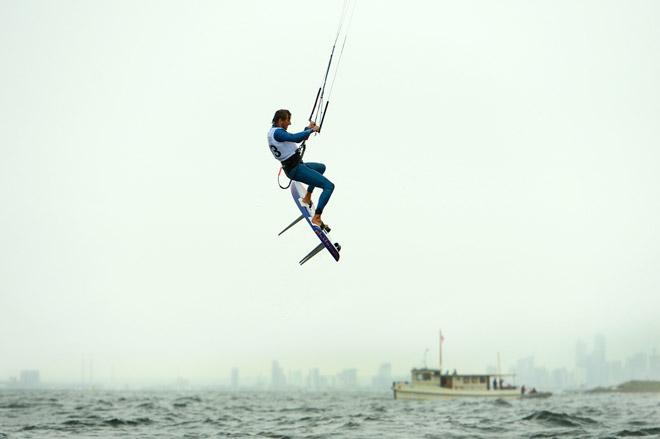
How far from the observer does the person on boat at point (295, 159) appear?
12273 mm

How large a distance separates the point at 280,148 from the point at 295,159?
1.36 ft

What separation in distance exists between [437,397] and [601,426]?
5614cm

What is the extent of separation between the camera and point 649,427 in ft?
102

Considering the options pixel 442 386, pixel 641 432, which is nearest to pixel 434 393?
pixel 442 386

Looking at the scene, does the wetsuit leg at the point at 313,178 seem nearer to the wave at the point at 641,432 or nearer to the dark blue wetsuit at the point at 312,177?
the dark blue wetsuit at the point at 312,177

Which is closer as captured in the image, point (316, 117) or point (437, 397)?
point (316, 117)

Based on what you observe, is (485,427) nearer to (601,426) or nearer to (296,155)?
(601,426)

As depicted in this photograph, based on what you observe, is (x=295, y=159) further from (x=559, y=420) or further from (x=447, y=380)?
(x=447, y=380)

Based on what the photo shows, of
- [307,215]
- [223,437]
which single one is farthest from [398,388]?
[307,215]

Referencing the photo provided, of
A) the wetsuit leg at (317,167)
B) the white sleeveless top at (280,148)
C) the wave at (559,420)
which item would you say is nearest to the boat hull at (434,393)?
the wave at (559,420)

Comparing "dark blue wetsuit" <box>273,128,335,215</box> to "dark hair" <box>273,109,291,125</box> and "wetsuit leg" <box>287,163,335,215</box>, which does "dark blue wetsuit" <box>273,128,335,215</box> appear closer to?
"wetsuit leg" <box>287,163,335,215</box>

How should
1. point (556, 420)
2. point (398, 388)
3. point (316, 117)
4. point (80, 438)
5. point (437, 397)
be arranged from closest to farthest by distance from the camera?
point (316, 117) < point (80, 438) < point (556, 420) < point (437, 397) < point (398, 388)

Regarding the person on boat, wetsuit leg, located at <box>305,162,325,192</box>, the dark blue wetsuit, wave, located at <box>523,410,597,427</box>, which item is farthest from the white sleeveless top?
wave, located at <box>523,410,597,427</box>

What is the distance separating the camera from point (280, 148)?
→ 1271cm
